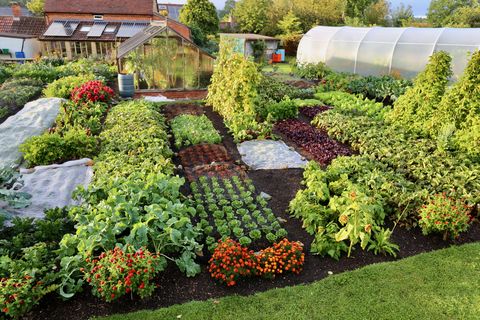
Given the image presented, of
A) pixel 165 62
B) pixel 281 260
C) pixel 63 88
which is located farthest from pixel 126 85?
pixel 281 260

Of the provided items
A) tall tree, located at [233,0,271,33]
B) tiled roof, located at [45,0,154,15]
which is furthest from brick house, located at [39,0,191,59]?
tall tree, located at [233,0,271,33]

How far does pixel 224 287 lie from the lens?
4.47m

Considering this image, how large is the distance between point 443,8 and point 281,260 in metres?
45.7

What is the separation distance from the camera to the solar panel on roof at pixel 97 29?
979 inches

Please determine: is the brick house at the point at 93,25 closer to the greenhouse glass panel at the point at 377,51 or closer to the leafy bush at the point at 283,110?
the greenhouse glass panel at the point at 377,51

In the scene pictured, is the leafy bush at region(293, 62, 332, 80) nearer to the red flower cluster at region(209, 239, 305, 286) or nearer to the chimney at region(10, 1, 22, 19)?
the red flower cluster at region(209, 239, 305, 286)

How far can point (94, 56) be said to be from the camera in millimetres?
23641

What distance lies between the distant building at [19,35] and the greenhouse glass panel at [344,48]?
21702mm

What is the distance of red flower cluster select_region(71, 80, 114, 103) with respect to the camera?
11.5 m

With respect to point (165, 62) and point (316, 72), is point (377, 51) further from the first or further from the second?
point (165, 62)

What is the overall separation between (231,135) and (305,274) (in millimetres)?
5898

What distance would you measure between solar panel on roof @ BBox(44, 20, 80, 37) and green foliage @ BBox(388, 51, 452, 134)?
24288mm

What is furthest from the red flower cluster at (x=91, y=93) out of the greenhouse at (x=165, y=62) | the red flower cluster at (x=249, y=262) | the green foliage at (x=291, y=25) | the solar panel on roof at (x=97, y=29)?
the green foliage at (x=291, y=25)

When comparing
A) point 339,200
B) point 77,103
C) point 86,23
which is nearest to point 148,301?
point 339,200
